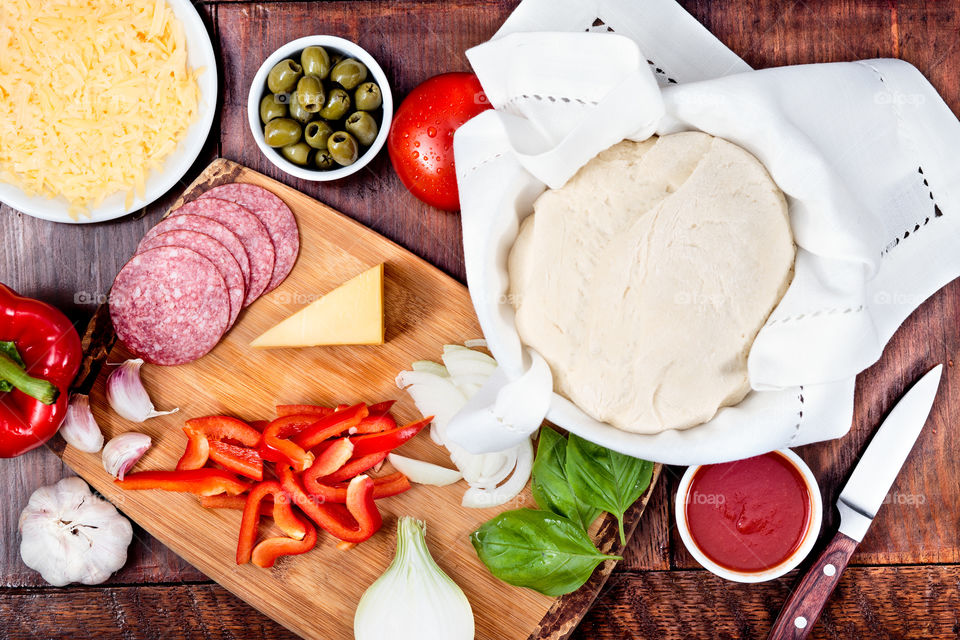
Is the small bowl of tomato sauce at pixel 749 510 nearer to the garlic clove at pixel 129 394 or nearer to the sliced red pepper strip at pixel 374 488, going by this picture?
the sliced red pepper strip at pixel 374 488

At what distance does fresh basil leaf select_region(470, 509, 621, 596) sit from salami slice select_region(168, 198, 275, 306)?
28.8 inches

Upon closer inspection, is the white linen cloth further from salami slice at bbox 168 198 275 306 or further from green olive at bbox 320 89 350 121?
salami slice at bbox 168 198 275 306

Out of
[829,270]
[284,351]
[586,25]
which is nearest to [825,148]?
[829,270]

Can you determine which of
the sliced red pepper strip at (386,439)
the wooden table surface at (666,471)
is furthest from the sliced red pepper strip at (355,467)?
the wooden table surface at (666,471)

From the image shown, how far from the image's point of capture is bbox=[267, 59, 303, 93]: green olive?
1.42m

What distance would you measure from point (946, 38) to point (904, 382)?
787 mm

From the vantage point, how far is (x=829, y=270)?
116 centimetres

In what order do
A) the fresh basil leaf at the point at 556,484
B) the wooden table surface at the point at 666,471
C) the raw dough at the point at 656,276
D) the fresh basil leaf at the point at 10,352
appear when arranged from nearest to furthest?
1. the raw dough at the point at 656,276
2. the fresh basil leaf at the point at 10,352
3. the fresh basil leaf at the point at 556,484
4. the wooden table surface at the point at 666,471

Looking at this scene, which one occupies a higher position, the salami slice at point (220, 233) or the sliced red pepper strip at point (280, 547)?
the salami slice at point (220, 233)

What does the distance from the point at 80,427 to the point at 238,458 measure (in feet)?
1.13

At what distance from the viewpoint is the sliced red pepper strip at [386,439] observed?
1441 mm

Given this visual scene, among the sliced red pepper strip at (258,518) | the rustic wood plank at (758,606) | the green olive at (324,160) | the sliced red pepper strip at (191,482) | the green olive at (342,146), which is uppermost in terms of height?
the green olive at (342,146)

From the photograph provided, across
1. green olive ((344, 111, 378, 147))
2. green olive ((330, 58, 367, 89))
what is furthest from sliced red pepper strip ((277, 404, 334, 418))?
green olive ((330, 58, 367, 89))

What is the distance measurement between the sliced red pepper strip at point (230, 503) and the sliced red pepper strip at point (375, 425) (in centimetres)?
25
